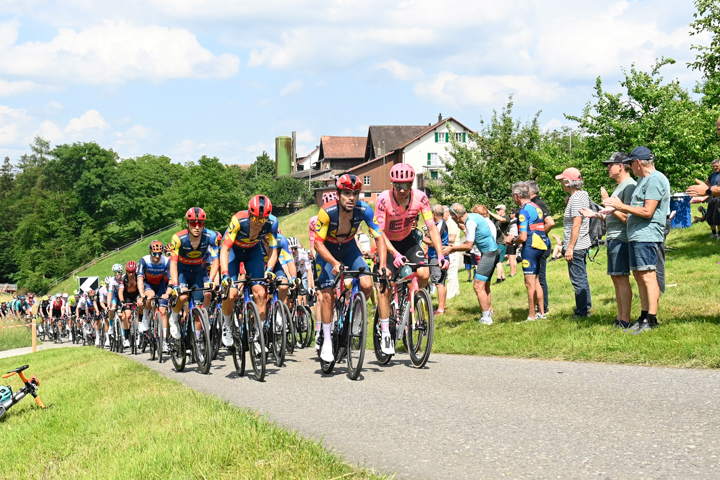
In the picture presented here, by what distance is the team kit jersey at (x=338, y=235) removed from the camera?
870 centimetres

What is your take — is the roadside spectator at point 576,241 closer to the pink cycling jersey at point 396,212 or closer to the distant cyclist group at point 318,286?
the distant cyclist group at point 318,286

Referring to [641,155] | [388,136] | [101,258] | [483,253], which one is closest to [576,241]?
[483,253]

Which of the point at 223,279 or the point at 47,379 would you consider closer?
the point at 223,279

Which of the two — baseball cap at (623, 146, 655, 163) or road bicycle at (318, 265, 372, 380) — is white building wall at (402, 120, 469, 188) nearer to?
baseball cap at (623, 146, 655, 163)

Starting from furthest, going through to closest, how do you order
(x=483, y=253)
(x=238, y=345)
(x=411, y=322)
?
(x=483, y=253) → (x=238, y=345) → (x=411, y=322)

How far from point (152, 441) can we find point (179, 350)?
18.7ft

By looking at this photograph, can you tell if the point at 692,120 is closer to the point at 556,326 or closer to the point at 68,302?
the point at 556,326

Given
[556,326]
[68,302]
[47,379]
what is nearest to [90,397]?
[47,379]

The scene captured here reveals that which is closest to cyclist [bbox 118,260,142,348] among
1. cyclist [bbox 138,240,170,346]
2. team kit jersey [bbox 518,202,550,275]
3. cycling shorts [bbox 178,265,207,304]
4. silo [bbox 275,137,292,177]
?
cyclist [bbox 138,240,170,346]

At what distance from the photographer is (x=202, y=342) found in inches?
417

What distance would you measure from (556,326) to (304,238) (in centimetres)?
6695

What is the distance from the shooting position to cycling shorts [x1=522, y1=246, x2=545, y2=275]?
11328 mm

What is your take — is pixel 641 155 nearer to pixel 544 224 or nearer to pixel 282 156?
pixel 544 224

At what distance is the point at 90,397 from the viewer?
9219 millimetres
